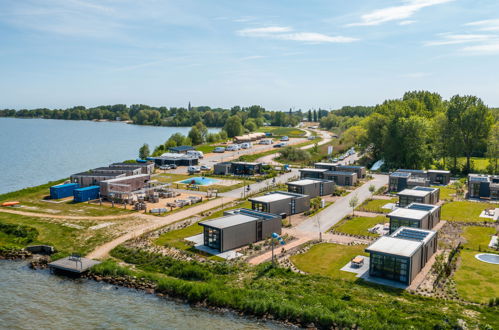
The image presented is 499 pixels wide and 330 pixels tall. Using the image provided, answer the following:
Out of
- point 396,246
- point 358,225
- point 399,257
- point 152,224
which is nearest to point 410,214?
point 358,225

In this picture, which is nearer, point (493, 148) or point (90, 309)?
point (90, 309)

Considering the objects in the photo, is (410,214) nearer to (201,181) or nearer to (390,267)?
(390,267)

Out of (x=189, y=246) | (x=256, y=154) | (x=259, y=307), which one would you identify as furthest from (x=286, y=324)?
(x=256, y=154)

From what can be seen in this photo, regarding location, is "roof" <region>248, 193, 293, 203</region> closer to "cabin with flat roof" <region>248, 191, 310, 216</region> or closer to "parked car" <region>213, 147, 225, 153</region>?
"cabin with flat roof" <region>248, 191, 310, 216</region>

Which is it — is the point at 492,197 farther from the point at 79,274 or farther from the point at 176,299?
the point at 79,274

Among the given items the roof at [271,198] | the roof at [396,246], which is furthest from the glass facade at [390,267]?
the roof at [271,198]

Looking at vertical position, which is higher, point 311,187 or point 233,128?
point 233,128
